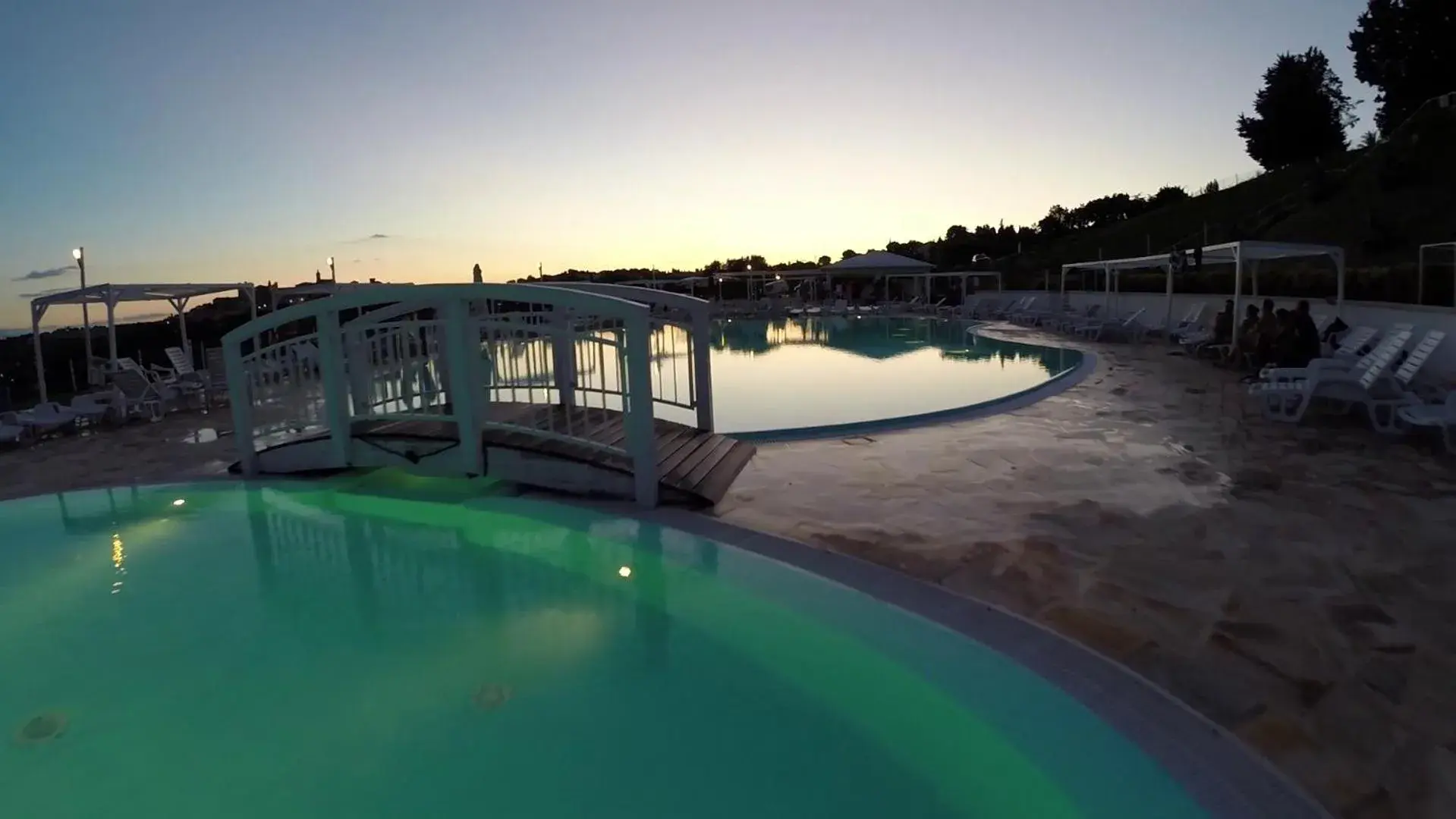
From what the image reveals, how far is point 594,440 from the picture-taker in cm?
550

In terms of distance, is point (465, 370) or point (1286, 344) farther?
point (1286, 344)

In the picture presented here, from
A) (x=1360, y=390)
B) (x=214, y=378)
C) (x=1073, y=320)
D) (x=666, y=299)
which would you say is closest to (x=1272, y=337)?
(x=1360, y=390)

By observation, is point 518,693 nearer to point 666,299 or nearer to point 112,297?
point 666,299

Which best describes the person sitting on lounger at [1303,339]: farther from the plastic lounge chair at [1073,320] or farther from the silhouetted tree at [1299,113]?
the silhouetted tree at [1299,113]

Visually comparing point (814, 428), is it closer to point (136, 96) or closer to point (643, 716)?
point (643, 716)

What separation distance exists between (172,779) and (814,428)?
5.23m

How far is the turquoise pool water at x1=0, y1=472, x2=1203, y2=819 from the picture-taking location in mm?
2488

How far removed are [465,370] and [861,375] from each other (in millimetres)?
7693

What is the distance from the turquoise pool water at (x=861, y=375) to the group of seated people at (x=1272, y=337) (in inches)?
79.5

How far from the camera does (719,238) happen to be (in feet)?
179

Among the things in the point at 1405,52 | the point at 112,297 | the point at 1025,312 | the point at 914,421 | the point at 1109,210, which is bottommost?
the point at 914,421

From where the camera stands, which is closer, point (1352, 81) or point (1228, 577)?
point (1228, 577)

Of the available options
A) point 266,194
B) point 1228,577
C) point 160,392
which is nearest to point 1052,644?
point 1228,577

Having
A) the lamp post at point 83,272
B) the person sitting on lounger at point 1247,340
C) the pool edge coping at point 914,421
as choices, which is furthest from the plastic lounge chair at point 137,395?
the person sitting on lounger at point 1247,340
